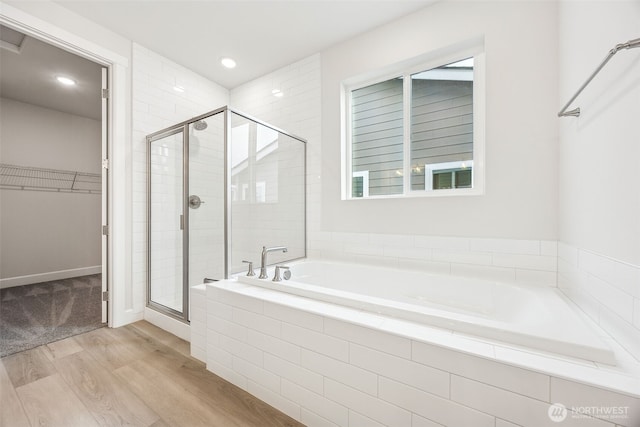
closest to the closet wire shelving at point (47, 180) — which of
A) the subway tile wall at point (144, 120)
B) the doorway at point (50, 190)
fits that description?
the doorway at point (50, 190)

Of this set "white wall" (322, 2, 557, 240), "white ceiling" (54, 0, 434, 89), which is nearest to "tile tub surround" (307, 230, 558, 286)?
"white wall" (322, 2, 557, 240)

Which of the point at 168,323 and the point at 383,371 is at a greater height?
the point at 383,371

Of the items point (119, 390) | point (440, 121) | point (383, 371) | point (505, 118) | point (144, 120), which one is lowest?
point (119, 390)

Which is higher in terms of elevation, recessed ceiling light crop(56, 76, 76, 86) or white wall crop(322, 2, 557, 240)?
recessed ceiling light crop(56, 76, 76, 86)

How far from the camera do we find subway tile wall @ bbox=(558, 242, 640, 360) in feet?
2.81

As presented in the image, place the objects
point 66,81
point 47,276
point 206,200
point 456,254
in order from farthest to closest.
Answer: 1. point 47,276
2. point 66,81
3. point 206,200
4. point 456,254

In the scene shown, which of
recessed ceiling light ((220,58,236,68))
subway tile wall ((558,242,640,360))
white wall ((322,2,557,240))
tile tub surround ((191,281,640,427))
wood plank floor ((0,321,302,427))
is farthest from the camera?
recessed ceiling light ((220,58,236,68))

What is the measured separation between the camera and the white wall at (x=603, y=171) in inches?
34.9

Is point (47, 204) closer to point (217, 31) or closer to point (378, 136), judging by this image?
point (217, 31)

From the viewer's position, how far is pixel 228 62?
2758mm

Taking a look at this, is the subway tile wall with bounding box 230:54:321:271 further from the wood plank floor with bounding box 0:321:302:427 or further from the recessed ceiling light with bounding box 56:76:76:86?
the recessed ceiling light with bounding box 56:76:76:86

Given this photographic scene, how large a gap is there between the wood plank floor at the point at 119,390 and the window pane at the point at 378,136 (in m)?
1.85

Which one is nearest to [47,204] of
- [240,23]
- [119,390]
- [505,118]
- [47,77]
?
[47,77]

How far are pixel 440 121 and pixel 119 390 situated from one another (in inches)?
112
